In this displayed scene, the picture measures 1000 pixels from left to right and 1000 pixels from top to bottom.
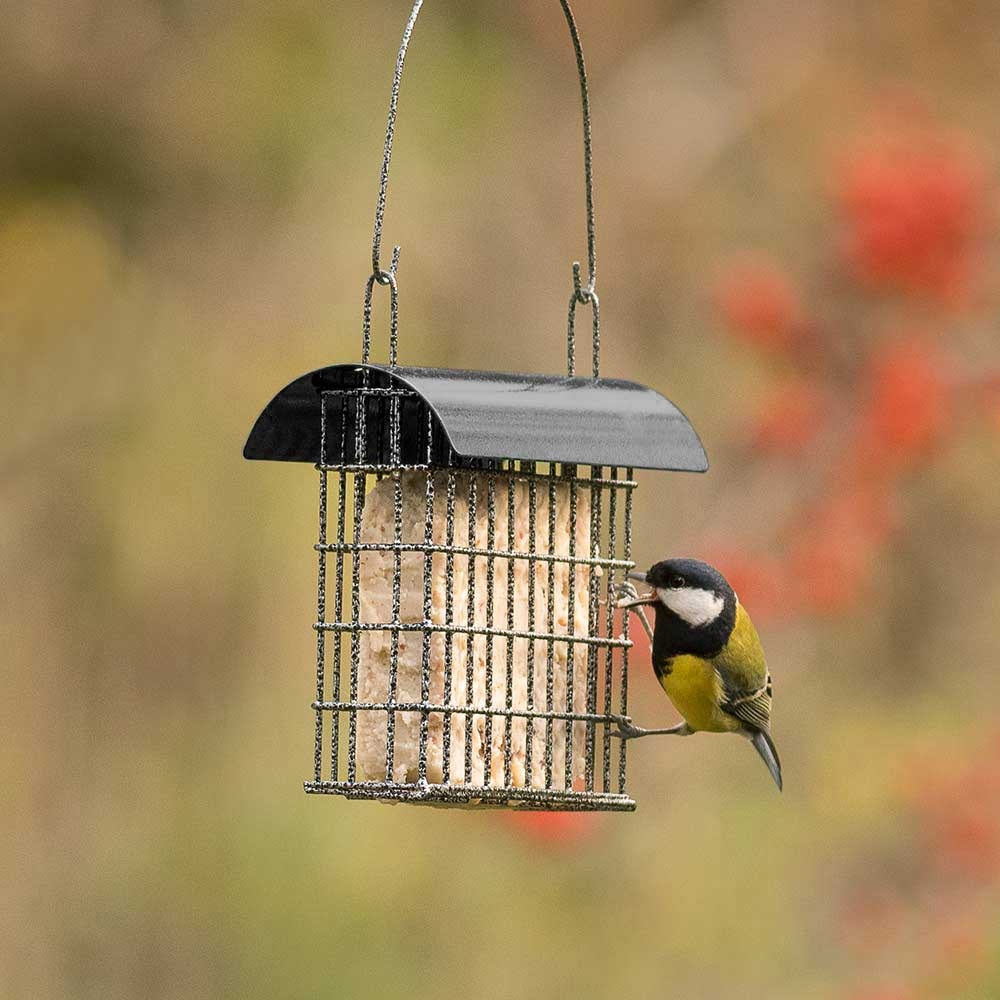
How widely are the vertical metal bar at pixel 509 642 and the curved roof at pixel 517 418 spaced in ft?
0.91

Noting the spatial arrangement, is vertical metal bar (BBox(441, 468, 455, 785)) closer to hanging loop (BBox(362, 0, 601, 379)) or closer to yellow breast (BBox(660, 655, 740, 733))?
hanging loop (BBox(362, 0, 601, 379))

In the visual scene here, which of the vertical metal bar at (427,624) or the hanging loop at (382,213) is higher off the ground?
the hanging loop at (382,213)

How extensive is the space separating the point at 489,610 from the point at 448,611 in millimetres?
98

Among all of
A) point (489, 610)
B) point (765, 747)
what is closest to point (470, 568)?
point (489, 610)

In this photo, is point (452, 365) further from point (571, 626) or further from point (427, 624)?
point (427, 624)

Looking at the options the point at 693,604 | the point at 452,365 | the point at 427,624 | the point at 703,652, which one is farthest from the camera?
the point at 452,365

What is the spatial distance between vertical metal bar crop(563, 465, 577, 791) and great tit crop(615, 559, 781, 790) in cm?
12

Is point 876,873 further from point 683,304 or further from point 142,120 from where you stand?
point 142,120

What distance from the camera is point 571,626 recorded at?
5.07 m

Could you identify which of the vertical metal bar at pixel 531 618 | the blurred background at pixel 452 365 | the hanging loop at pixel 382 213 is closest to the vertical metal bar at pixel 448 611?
the vertical metal bar at pixel 531 618

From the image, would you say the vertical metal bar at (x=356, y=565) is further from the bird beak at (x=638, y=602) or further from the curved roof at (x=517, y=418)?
the bird beak at (x=638, y=602)

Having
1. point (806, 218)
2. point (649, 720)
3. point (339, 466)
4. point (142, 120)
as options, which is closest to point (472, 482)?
point (339, 466)

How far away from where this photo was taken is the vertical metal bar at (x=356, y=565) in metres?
4.76

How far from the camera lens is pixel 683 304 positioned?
41.3 ft
